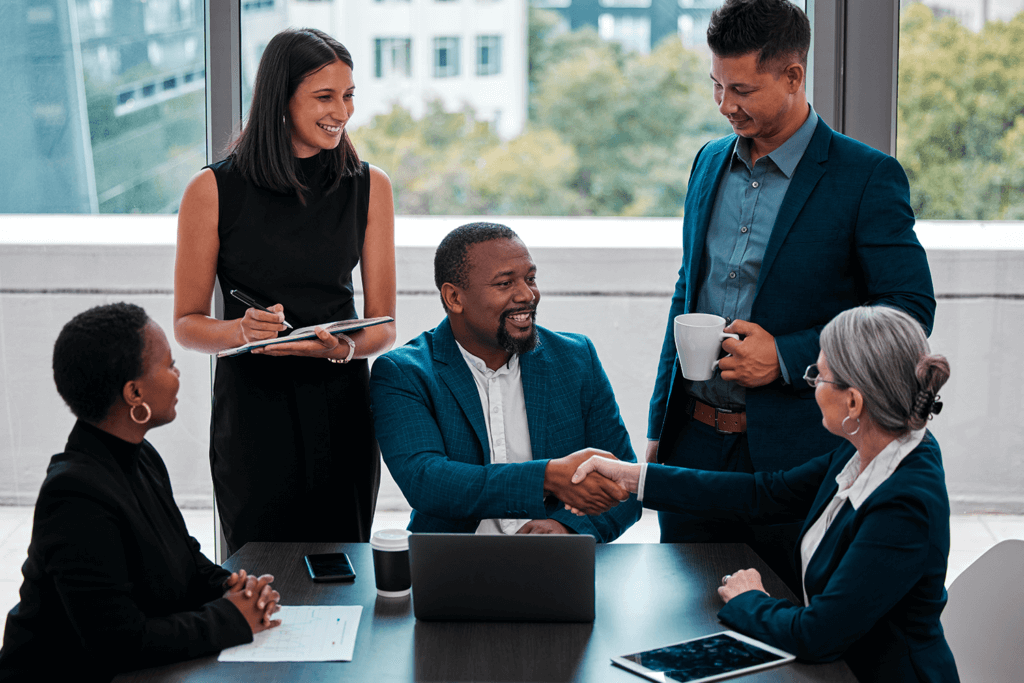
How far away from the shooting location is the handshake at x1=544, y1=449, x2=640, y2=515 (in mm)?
2037

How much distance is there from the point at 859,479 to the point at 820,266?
588 mm

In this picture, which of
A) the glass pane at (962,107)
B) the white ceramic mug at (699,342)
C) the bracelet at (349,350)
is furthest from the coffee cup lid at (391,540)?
the glass pane at (962,107)

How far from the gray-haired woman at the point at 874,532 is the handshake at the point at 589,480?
1.26 ft

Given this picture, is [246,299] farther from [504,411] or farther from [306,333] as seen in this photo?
[504,411]

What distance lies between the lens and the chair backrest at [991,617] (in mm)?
1918

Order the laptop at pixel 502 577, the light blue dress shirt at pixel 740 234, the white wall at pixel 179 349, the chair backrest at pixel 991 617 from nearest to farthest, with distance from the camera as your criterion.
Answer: the laptop at pixel 502 577 < the chair backrest at pixel 991 617 < the light blue dress shirt at pixel 740 234 < the white wall at pixel 179 349

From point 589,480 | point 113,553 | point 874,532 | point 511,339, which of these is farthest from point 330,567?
point 874,532

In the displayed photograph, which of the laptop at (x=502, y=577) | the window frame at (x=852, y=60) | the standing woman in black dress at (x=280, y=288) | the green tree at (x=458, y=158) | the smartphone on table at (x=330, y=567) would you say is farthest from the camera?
the green tree at (x=458, y=158)

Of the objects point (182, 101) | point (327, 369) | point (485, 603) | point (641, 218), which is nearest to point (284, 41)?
point (327, 369)

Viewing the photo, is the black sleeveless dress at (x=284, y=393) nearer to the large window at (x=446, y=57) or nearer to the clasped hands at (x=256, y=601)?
the clasped hands at (x=256, y=601)

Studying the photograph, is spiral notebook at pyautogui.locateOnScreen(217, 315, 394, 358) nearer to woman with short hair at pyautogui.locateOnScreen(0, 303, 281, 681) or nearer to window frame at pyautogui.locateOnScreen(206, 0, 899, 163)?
woman with short hair at pyautogui.locateOnScreen(0, 303, 281, 681)

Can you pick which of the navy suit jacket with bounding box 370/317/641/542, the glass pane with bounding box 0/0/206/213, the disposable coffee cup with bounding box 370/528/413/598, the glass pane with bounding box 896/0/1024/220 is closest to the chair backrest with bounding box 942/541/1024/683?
the navy suit jacket with bounding box 370/317/641/542

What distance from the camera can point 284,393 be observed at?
7.56 feet

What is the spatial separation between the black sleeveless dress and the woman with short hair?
0.48 meters
